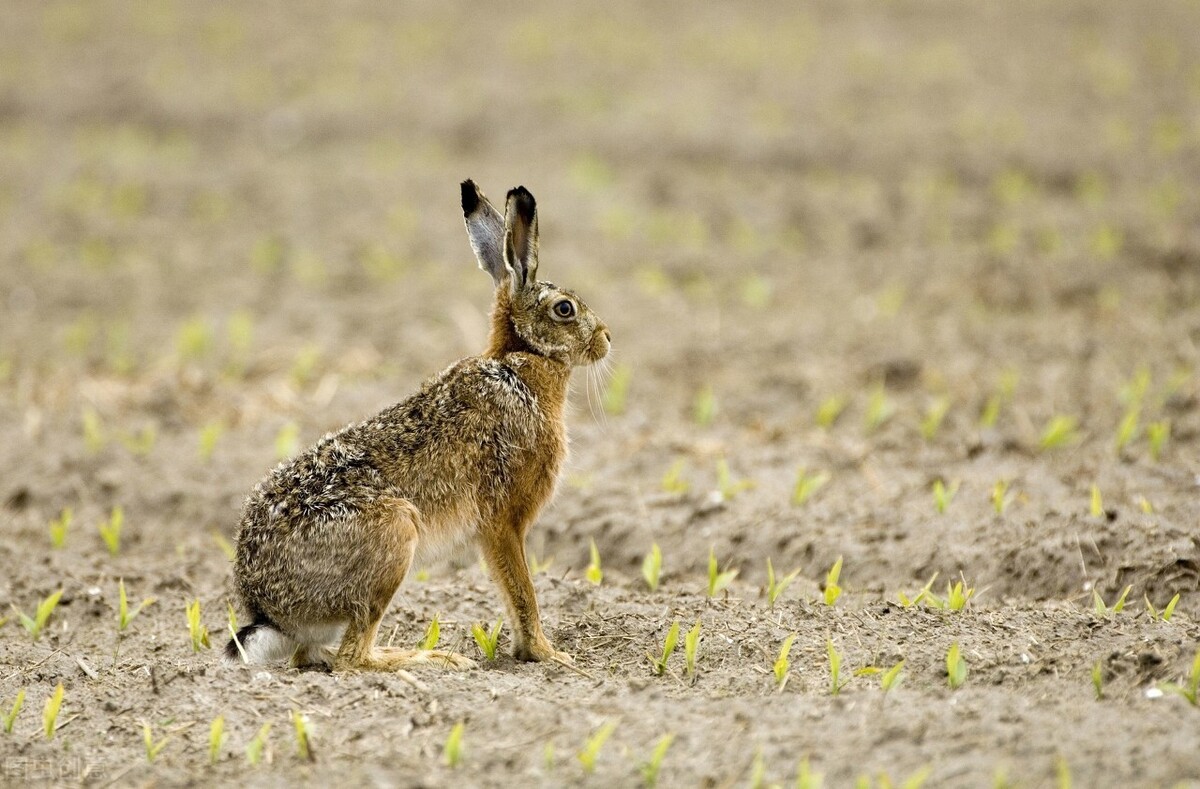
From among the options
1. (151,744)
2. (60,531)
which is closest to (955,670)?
(151,744)

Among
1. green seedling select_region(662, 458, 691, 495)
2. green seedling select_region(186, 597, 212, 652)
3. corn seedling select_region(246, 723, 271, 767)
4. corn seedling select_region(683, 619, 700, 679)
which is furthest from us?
green seedling select_region(662, 458, 691, 495)

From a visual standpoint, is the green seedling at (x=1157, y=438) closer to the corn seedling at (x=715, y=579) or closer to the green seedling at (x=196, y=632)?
the corn seedling at (x=715, y=579)

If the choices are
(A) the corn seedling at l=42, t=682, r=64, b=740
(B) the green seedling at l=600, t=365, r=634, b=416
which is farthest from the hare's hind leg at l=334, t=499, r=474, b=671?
(B) the green seedling at l=600, t=365, r=634, b=416

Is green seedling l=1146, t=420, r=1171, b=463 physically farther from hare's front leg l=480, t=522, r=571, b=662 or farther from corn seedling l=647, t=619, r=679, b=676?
hare's front leg l=480, t=522, r=571, b=662

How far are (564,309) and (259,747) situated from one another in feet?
7.35

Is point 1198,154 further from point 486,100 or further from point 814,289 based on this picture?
point 486,100

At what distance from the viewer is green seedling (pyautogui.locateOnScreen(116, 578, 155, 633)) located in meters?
5.64

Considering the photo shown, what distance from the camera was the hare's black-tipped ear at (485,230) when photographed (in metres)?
5.46

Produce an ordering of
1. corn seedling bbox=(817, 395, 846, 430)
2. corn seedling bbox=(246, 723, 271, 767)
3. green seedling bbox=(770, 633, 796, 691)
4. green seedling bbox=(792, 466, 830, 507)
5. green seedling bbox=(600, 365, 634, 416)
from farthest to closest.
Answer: green seedling bbox=(600, 365, 634, 416)
corn seedling bbox=(817, 395, 846, 430)
green seedling bbox=(792, 466, 830, 507)
green seedling bbox=(770, 633, 796, 691)
corn seedling bbox=(246, 723, 271, 767)

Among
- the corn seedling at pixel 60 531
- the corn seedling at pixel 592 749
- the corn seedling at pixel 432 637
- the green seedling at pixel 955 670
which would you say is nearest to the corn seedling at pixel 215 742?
the corn seedling at pixel 432 637

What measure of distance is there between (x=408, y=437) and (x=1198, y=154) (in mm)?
10435

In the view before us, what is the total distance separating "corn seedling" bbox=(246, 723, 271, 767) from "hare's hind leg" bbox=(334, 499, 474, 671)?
558 millimetres


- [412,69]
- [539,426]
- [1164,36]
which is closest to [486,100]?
[412,69]

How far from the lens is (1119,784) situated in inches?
148
